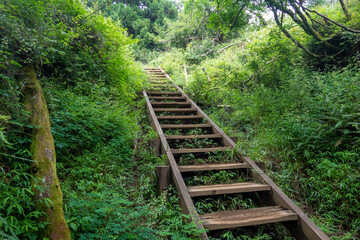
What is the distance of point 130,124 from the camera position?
3.92 meters

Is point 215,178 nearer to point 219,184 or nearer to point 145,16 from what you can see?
point 219,184

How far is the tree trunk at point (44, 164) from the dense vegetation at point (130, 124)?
60mm

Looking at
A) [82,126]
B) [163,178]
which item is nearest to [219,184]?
[163,178]

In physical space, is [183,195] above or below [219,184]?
above

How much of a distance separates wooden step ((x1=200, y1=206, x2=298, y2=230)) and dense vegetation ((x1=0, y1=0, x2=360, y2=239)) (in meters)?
0.12

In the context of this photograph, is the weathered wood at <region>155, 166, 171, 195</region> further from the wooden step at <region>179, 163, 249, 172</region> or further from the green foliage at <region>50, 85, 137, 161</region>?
the green foliage at <region>50, 85, 137, 161</region>

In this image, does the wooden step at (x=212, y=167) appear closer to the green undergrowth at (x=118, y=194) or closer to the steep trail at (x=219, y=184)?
the steep trail at (x=219, y=184)

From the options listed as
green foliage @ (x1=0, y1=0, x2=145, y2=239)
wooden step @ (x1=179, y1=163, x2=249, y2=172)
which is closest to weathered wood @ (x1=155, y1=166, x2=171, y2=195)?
wooden step @ (x1=179, y1=163, x2=249, y2=172)

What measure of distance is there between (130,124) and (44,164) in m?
2.08

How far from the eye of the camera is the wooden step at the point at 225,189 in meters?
2.51

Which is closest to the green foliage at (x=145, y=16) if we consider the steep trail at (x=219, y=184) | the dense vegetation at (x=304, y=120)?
the dense vegetation at (x=304, y=120)

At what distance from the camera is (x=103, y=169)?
2850 mm

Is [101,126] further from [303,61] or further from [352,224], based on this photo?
[303,61]

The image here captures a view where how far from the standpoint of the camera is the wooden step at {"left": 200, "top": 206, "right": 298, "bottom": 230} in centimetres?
209
